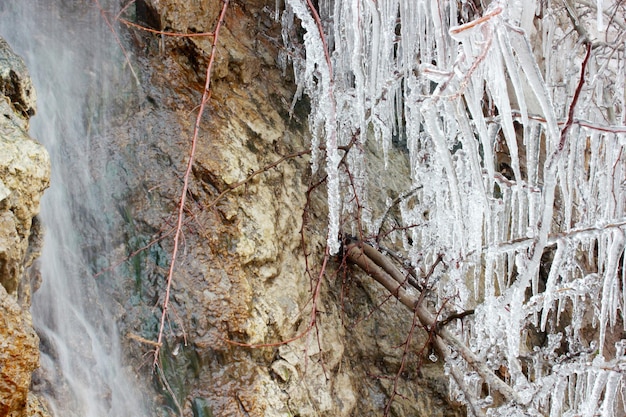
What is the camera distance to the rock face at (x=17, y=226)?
1282mm

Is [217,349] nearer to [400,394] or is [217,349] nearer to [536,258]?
[400,394]

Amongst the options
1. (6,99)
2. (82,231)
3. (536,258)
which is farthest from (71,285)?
(536,258)

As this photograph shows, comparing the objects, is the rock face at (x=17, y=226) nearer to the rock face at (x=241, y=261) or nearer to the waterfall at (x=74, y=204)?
the waterfall at (x=74, y=204)

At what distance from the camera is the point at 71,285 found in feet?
6.29

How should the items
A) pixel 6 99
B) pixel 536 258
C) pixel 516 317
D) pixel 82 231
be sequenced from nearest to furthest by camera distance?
pixel 536 258, pixel 516 317, pixel 6 99, pixel 82 231

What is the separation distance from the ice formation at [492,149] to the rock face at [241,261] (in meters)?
0.23

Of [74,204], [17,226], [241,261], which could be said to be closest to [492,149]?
[241,261]

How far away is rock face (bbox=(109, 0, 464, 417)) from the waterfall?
91mm

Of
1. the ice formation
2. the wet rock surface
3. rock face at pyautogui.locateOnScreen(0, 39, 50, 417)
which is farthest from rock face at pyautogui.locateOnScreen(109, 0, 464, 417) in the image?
rock face at pyautogui.locateOnScreen(0, 39, 50, 417)

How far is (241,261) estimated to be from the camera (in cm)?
212

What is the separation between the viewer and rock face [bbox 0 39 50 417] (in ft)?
4.21

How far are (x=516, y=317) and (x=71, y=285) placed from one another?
1.37 meters

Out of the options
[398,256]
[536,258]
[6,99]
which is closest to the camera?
[536,258]

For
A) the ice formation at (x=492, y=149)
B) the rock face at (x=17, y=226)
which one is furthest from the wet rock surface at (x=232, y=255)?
the rock face at (x=17, y=226)
